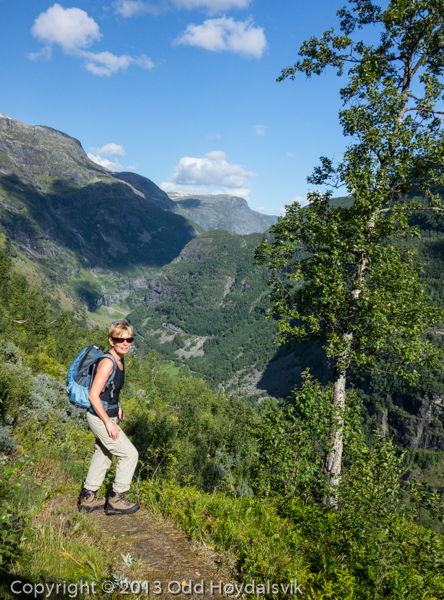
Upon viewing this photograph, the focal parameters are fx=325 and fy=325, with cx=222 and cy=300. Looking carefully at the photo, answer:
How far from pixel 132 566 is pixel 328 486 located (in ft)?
13.4

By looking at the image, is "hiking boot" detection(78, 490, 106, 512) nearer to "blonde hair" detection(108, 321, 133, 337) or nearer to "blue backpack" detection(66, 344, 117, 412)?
"blue backpack" detection(66, 344, 117, 412)

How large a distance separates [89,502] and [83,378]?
1883 mm

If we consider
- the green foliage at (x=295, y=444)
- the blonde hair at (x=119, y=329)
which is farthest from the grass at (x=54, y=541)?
the green foliage at (x=295, y=444)

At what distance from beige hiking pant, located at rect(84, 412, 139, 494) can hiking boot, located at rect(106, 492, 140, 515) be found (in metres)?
0.17

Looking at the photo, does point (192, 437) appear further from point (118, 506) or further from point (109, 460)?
point (109, 460)

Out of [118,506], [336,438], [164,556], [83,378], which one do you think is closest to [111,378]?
[83,378]

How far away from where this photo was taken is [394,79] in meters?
8.78

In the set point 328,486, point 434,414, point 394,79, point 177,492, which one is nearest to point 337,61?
point 394,79

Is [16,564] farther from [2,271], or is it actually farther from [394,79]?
[2,271]

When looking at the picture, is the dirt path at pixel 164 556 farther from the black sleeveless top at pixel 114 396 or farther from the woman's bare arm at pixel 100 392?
the black sleeveless top at pixel 114 396

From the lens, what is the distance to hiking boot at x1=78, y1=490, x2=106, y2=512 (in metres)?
4.79

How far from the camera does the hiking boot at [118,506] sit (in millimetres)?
4945

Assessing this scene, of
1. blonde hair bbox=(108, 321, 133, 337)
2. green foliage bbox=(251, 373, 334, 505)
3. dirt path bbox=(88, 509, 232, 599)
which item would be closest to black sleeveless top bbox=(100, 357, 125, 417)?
blonde hair bbox=(108, 321, 133, 337)

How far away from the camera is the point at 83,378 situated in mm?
4781
